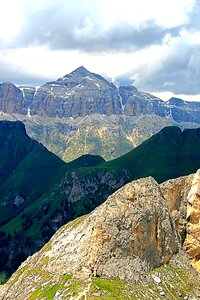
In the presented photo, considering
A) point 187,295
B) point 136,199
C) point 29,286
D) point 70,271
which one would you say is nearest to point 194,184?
point 136,199

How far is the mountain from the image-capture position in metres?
113

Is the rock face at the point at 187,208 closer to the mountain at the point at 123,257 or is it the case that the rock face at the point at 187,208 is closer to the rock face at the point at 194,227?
the rock face at the point at 194,227

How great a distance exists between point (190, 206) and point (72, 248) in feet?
126

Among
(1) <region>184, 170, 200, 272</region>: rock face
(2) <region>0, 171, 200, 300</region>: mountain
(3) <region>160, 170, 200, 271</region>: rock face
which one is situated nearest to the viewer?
(2) <region>0, 171, 200, 300</region>: mountain

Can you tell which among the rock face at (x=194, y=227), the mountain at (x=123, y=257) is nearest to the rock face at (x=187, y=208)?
the rock face at (x=194, y=227)

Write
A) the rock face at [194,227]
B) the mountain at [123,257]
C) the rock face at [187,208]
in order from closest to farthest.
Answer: the mountain at [123,257] < the rock face at [194,227] < the rock face at [187,208]

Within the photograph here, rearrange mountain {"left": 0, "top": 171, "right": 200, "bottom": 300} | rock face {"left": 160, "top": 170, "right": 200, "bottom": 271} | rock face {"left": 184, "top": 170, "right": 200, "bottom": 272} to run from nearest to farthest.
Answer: mountain {"left": 0, "top": 171, "right": 200, "bottom": 300} → rock face {"left": 184, "top": 170, "right": 200, "bottom": 272} → rock face {"left": 160, "top": 170, "right": 200, "bottom": 271}

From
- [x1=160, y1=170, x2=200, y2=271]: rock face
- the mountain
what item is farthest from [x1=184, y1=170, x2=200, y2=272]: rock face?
the mountain

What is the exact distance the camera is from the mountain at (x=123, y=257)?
372ft

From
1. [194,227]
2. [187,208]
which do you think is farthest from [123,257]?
[187,208]

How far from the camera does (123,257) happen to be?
119 m

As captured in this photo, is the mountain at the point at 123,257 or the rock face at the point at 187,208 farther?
the rock face at the point at 187,208

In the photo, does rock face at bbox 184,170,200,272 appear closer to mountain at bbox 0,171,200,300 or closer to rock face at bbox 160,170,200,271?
rock face at bbox 160,170,200,271

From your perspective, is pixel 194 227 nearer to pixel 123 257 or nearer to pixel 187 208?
pixel 187 208
